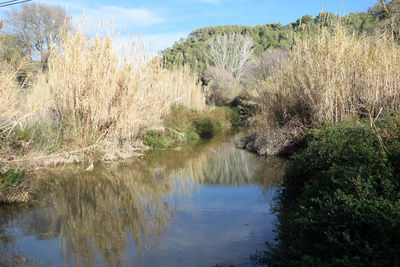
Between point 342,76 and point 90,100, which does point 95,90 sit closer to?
point 90,100

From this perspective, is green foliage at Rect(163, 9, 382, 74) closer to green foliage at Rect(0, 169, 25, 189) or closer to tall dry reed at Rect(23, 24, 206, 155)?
tall dry reed at Rect(23, 24, 206, 155)

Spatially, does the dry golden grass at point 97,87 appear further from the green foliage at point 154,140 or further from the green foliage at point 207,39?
the green foliage at point 207,39

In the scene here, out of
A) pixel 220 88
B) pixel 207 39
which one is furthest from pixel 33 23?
pixel 207 39

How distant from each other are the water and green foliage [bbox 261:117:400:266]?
0.76 meters

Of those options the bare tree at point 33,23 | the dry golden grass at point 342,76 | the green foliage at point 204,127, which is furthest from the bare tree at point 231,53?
the dry golden grass at point 342,76

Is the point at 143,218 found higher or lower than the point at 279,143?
lower

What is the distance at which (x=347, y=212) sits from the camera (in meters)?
3.40

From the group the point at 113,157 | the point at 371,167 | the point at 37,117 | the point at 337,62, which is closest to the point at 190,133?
the point at 113,157

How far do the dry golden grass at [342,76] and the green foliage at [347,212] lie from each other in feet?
7.71

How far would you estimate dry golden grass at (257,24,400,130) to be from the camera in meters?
7.46

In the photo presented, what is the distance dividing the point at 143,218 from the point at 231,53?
47960 millimetres

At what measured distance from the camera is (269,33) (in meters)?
59.6

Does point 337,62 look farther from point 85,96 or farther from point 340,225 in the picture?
point 85,96

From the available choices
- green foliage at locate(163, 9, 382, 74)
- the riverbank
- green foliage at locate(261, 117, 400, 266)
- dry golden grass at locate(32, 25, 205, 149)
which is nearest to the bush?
the riverbank
